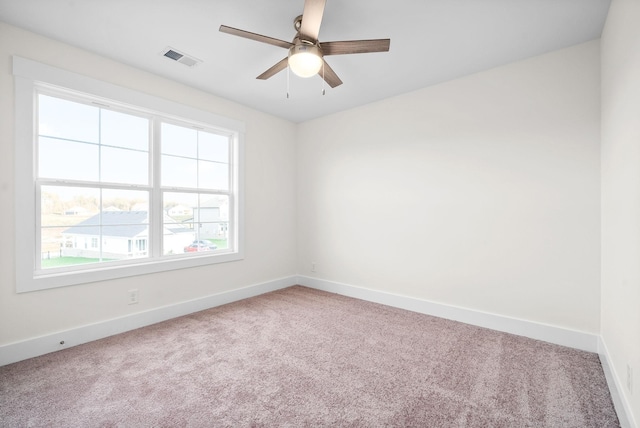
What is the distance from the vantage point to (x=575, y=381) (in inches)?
78.4

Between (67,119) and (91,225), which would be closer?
(67,119)

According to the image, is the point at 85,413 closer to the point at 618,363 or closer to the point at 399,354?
the point at 399,354

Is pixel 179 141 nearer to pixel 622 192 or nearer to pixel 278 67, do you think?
pixel 278 67

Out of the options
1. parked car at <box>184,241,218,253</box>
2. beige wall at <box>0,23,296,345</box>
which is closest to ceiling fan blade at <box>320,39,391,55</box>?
beige wall at <box>0,23,296,345</box>

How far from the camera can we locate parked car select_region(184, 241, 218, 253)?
3.50m

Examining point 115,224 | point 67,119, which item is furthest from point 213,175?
point 67,119

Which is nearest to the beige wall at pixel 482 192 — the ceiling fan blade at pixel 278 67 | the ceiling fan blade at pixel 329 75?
the ceiling fan blade at pixel 329 75

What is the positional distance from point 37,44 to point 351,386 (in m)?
3.69

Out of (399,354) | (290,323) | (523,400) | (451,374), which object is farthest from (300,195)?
(523,400)

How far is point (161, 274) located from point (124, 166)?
1.21 metres

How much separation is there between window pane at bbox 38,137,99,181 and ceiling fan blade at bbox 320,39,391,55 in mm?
2405

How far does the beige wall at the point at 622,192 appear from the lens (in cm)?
150

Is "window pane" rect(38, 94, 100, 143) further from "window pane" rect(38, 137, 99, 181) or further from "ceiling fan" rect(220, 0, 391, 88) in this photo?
"ceiling fan" rect(220, 0, 391, 88)

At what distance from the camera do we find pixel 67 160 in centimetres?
258
